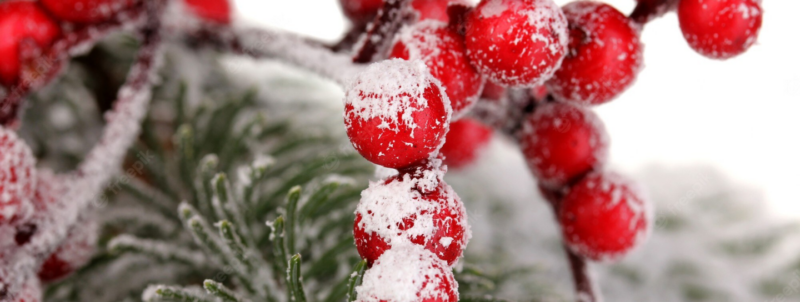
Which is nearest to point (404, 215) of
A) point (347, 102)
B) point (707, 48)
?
point (347, 102)

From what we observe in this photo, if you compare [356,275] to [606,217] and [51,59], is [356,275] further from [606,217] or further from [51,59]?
[51,59]

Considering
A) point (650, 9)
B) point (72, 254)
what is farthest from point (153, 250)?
point (650, 9)

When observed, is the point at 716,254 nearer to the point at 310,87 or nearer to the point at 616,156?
the point at 616,156

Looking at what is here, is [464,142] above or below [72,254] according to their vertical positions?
below

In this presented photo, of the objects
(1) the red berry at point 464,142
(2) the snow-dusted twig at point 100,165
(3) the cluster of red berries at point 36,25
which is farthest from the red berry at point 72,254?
(1) the red berry at point 464,142

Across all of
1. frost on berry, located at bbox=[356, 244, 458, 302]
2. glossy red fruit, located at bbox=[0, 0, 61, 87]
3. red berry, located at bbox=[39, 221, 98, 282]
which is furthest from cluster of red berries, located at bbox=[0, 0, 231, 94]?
frost on berry, located at bbox=[356, 244, 458, 302]

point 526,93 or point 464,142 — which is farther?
point 464,142

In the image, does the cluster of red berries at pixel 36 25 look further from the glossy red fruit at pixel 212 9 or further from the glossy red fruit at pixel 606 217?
the glossy red fruit at pixel 606 217
